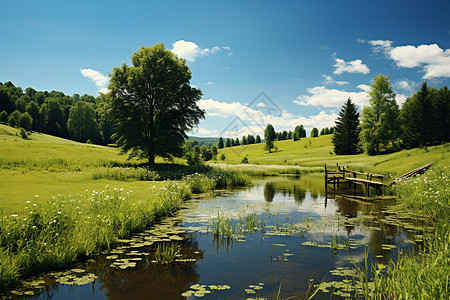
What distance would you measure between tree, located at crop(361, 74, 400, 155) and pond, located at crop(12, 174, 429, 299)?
49.9 metres

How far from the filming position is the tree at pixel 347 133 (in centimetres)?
6819

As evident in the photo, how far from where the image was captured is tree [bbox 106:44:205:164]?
30.7 m

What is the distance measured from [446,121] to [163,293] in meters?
71.5

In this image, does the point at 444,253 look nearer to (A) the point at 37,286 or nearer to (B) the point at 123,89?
(A) the point at 37,286

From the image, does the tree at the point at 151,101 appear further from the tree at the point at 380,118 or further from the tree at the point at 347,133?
the tree at the point at 347,133

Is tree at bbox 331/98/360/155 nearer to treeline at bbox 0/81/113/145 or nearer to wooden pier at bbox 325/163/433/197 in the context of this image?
wooden pier at bbox 325/163/433/197

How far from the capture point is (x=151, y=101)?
31.7 meters

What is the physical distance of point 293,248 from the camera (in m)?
8.20

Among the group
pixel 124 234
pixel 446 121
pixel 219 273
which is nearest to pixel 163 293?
pixel 219 273

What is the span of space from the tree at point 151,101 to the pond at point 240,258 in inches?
830

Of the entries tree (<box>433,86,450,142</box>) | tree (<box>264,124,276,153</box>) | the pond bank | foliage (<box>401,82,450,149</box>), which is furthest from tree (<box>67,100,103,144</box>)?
tree (<box>433,86,450,142</box>)

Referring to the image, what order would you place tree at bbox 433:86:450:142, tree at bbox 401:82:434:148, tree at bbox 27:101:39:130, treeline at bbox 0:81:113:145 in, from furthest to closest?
treeline at bbox 0:81:113:145
tree at bbox 27:101:39:130
tree at bbox 433:86:450:142
tree at bbox 401:82:434:148

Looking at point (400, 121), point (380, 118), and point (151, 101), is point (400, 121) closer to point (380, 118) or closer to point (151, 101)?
point (380, 118)

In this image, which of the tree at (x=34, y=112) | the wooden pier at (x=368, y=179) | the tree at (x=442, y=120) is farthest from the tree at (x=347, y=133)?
the tree at (x=34, y=112)
